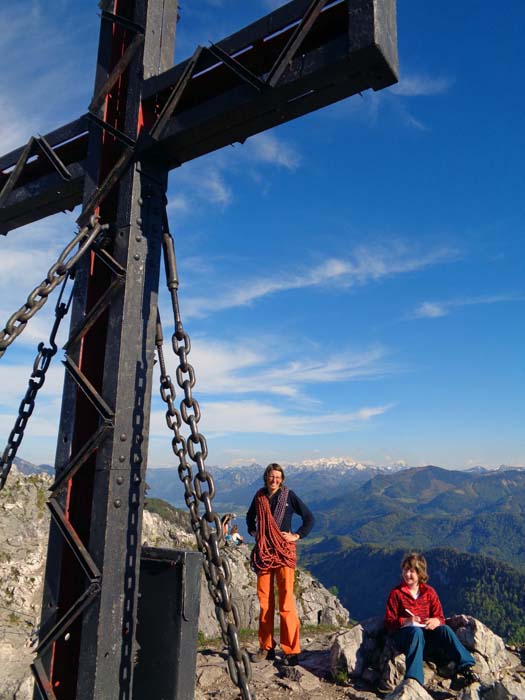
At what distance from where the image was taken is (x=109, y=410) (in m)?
3.55

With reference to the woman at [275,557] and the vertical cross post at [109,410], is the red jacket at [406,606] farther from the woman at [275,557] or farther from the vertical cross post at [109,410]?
the vertical cross post at [109,410]

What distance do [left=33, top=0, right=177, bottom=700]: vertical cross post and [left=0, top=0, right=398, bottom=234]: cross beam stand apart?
28 centimetres

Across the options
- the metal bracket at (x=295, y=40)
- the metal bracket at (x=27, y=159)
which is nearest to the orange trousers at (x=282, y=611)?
the metal bracket at (x=27, y=159)

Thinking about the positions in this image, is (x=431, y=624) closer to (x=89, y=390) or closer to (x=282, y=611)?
(x=282, y=611)

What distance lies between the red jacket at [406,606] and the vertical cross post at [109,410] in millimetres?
4681

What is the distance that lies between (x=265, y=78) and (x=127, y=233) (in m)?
1.42

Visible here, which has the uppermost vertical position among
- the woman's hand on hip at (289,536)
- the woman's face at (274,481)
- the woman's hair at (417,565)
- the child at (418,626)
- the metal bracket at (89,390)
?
the metal bracket at (89,390)

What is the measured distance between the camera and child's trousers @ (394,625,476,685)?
640 cm

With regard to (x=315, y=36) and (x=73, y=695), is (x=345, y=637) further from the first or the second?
(x=315, y=36)

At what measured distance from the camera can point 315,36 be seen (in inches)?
132

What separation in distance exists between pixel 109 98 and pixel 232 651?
4.10 meters

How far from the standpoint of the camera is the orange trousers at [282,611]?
712 centimetres

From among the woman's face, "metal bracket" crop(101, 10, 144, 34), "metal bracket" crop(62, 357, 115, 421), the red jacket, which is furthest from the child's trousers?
"metal bracket" crop(101, 10, 144, 34)

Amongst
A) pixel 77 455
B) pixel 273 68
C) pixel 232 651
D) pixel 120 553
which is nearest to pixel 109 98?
pixel 273 68
